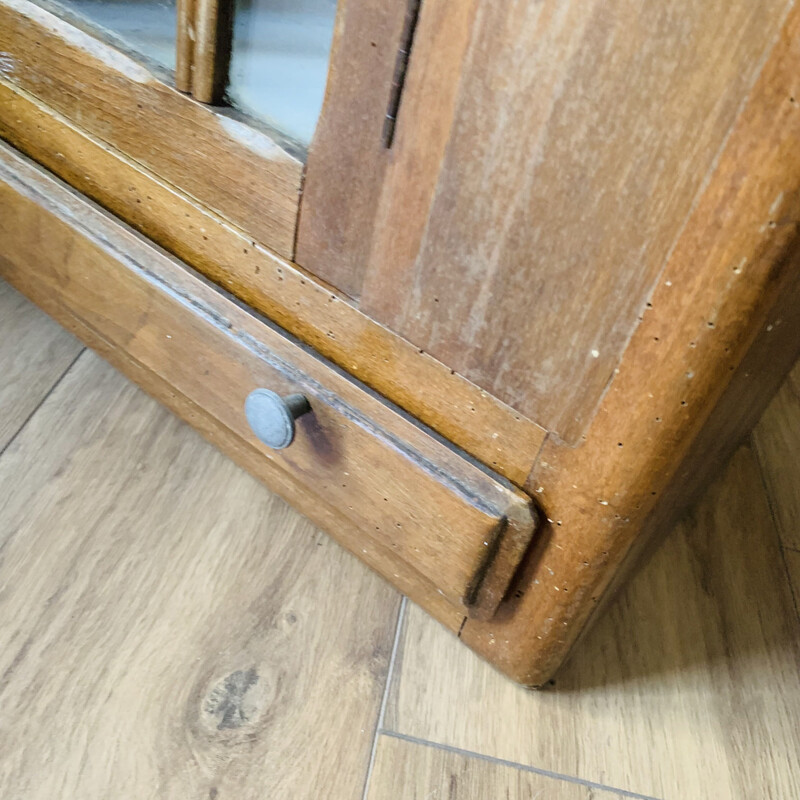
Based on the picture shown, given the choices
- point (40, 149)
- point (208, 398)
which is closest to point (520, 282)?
point (208, 398)

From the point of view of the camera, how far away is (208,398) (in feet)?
1.67

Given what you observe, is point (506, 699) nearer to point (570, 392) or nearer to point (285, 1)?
point (570, 392)

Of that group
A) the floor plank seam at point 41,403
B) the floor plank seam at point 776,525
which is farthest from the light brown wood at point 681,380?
the floor plank seam at point 41,403

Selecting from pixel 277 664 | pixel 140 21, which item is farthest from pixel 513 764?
pixel 140 21

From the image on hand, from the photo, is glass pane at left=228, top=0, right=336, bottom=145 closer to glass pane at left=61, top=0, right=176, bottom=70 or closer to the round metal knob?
glass pane at left=61, top=0, right=176, bottom=70

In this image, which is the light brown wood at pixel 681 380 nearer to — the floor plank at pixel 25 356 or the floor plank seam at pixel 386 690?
the floor plank seam at pixel 386 690

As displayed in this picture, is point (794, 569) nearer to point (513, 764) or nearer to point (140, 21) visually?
point (513, 764)

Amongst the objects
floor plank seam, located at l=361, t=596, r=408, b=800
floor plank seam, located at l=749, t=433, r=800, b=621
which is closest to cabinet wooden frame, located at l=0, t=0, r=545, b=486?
floor plank seam, located at l=361, t=596, r=408, b=800

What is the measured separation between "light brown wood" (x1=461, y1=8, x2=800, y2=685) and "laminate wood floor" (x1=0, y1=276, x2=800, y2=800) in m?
0.06

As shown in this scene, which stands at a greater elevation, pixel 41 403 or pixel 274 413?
pixel 274 413

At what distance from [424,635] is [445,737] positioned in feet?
0.24

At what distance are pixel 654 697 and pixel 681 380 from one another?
0.98ft

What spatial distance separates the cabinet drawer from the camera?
41cm

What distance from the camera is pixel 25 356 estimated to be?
646 millimetres
